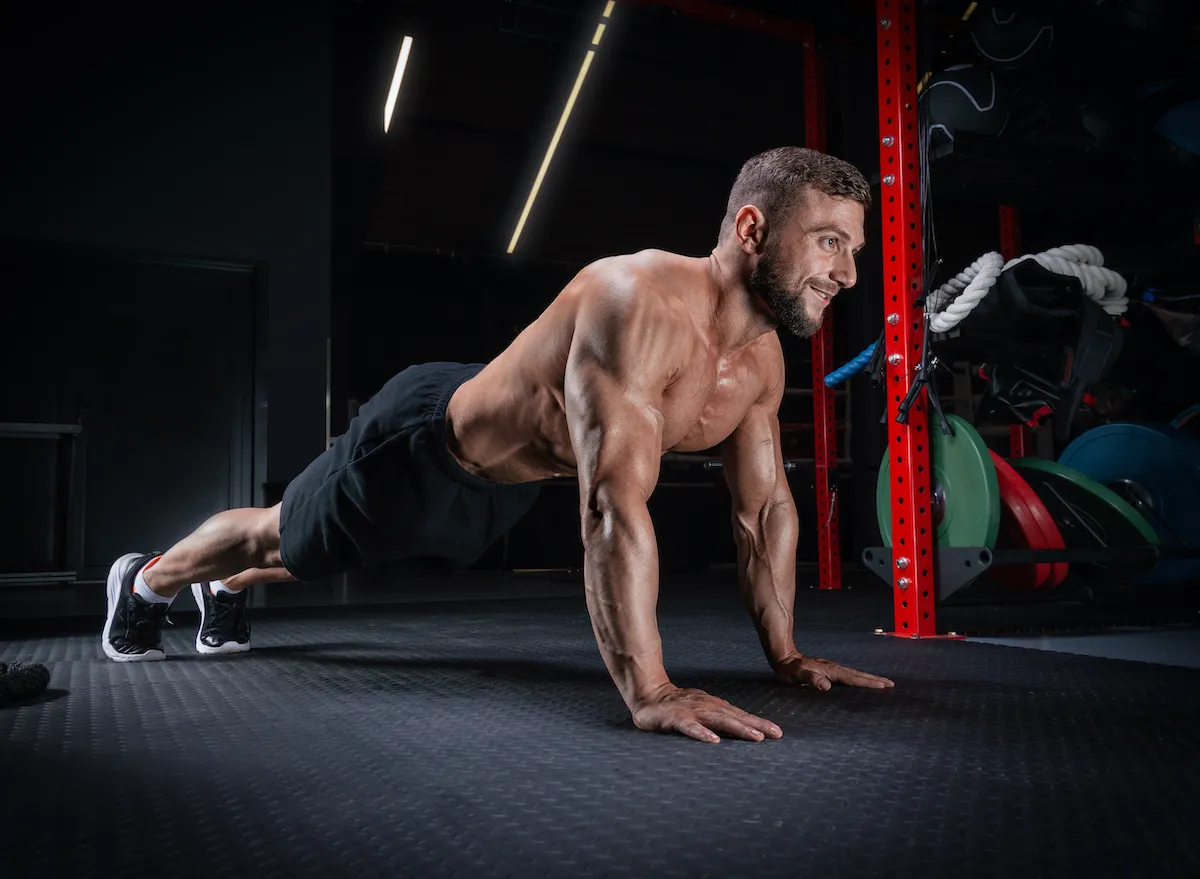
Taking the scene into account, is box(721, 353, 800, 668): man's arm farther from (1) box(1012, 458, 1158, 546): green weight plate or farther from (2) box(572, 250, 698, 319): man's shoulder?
(1) box(1012, 458, 1158, 546): green weight plate

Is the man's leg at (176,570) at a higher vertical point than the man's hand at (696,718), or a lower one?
higher

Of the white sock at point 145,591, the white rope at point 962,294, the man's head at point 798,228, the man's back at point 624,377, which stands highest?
the white rope at point 962,294

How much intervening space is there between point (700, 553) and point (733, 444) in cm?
474

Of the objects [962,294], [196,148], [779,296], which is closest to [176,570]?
[779,296]

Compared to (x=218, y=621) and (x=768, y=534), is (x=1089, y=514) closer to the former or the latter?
(x=768, y=534)

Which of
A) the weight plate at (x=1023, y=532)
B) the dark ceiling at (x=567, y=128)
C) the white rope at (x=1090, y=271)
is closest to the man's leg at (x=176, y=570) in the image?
the weight plate at (x=1023, y=532)

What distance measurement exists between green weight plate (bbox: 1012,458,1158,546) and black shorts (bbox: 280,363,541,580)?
6.42 ft

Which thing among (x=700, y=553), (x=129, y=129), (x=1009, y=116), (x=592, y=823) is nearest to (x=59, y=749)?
(x=592, y=823)

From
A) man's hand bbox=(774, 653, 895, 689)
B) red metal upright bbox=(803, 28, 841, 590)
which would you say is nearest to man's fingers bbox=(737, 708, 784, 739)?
man's hand bbox=(774, 653, 895, 689)

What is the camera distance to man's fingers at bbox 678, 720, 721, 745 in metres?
1.33

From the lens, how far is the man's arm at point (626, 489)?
1416 mm

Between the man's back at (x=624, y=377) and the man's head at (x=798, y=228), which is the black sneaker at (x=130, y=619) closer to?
the man's back at (x=624, y=377)

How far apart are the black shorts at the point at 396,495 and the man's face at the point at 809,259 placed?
2.22 ft

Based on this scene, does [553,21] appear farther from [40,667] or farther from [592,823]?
[592,823]
